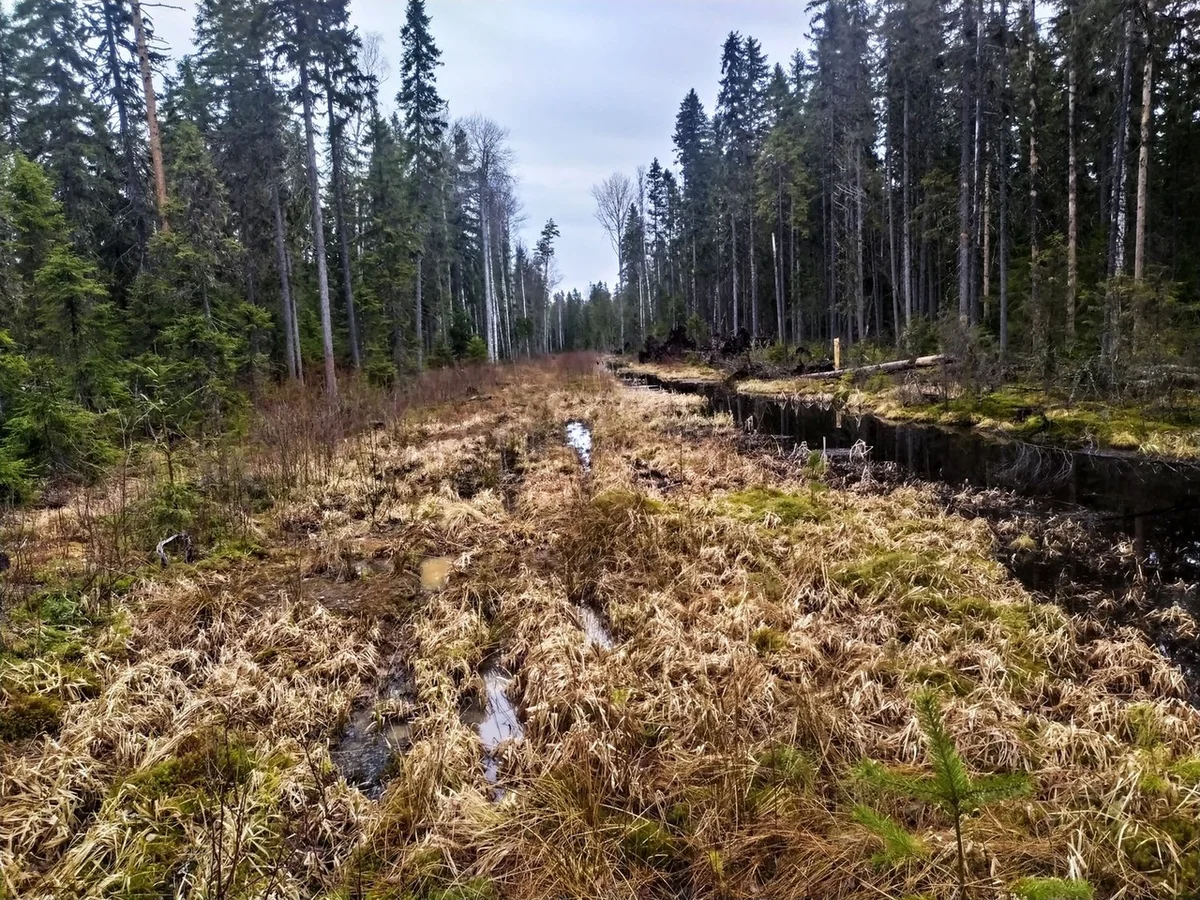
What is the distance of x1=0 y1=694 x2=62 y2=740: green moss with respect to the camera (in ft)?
11.8

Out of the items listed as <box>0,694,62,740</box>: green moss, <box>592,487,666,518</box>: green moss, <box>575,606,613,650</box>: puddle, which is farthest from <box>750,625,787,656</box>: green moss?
<box>0,694,62,740</box>: green moss

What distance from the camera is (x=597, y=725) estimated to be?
150 inches

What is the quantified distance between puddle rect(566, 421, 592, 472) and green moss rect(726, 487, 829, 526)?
306 centimetres

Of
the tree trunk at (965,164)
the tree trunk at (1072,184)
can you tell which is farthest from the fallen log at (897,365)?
the tree trunk at (1072,184)

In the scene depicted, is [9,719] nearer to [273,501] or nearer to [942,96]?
[273,501]

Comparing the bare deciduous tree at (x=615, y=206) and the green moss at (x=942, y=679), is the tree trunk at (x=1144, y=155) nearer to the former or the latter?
the green moss at (x=942, y=679)

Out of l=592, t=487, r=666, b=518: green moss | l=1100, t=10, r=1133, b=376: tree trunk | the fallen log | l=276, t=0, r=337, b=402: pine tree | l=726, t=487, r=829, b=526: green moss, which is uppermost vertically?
l=276, t=0, r=337, b=402: pine tree

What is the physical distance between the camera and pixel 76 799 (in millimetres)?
3082

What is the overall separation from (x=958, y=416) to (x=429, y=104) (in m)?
25.1

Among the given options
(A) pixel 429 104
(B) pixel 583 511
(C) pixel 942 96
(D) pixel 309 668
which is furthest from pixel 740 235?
(D) pixel 309 668

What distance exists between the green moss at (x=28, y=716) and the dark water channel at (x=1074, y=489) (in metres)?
7.29

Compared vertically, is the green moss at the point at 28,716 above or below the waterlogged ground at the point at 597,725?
above

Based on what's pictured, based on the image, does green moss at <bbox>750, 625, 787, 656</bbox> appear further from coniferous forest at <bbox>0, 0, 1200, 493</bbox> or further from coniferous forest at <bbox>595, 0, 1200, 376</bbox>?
coniferous forest at <bbox>595, 0, 1200, 376</bbox>

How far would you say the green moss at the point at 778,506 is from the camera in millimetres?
7547
